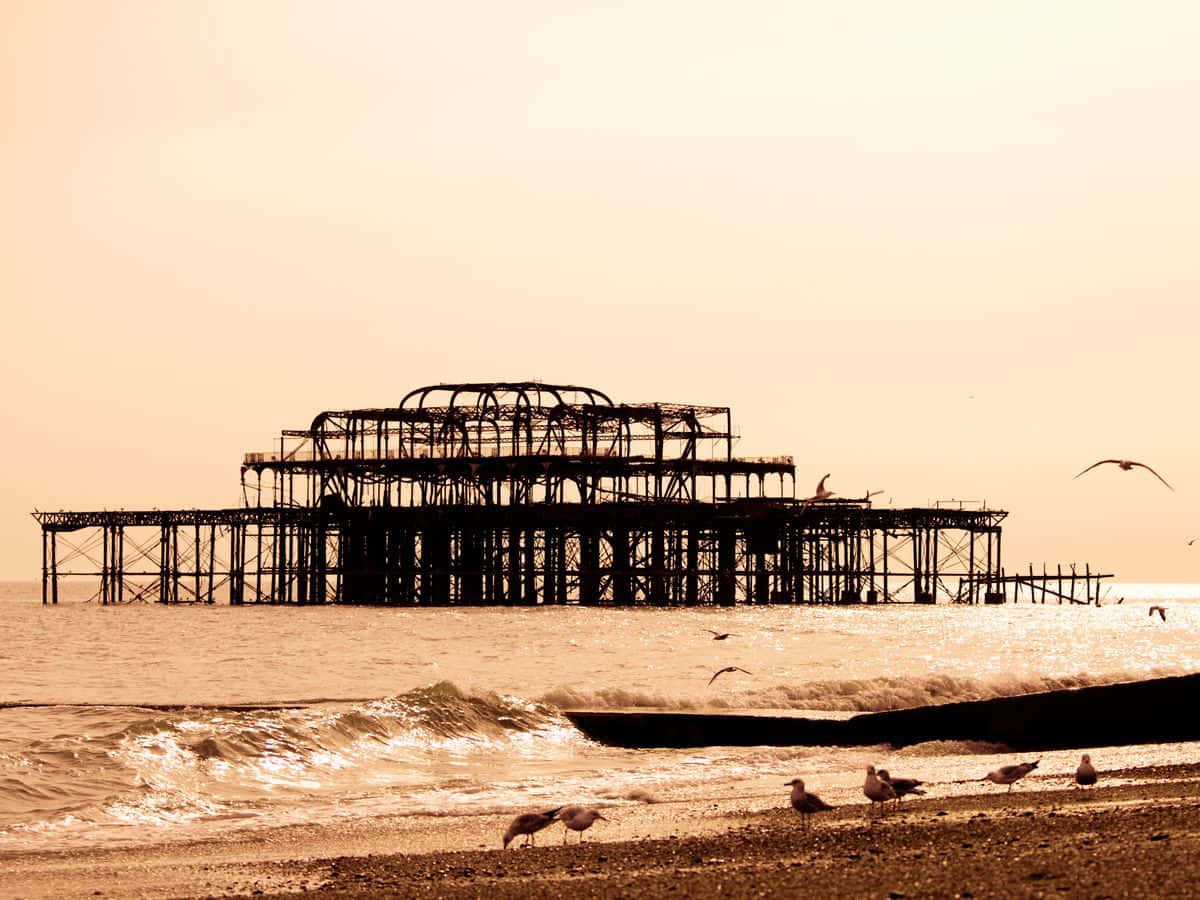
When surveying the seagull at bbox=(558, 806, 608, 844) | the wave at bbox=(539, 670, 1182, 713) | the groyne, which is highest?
the seagull at bbox=(558, 806, 608, 844)

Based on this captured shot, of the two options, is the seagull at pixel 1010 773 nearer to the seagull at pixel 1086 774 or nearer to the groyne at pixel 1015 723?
the seagull at pixel 1086 774

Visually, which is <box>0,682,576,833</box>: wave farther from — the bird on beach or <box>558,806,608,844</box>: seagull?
<box>558,806,608,844</box>: seagull

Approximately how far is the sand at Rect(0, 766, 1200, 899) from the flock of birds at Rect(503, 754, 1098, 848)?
0.16 m

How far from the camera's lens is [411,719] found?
26.2 m

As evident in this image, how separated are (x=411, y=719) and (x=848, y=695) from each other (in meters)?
8.07

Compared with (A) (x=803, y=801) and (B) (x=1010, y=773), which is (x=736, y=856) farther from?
(B) (x=1010, y=773)

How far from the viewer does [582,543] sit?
84875mm

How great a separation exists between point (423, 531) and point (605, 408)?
35.7ft

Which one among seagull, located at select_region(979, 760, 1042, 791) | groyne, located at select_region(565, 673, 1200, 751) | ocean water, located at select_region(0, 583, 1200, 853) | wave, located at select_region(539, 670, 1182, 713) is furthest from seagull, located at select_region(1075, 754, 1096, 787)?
wave, located at select_region(539, 670, 1182, 713)

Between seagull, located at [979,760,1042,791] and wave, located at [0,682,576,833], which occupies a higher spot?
seagull, located at [979,760,1042,791]

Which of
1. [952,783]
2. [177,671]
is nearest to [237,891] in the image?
[952,783]

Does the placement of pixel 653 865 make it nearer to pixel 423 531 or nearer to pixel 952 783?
pixel 952 783

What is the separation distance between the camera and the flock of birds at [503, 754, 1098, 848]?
15.0 metres

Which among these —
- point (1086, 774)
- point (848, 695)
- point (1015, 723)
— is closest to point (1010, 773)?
point (1086, 774)
